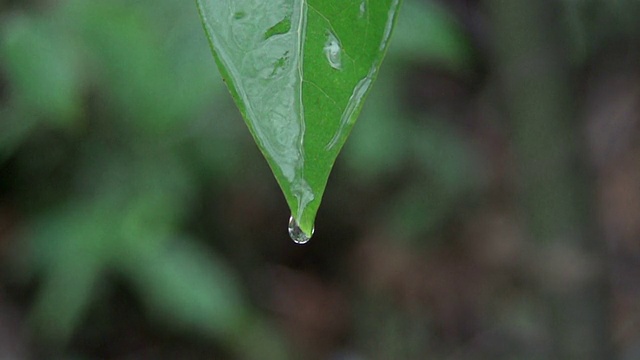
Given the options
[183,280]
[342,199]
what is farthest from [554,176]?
[342,199]

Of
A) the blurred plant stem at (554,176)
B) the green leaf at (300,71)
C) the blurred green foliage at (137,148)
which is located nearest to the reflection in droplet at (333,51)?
the green leaf at (300,71)

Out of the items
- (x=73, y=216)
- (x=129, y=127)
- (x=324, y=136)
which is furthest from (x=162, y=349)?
(x=324, y=136)

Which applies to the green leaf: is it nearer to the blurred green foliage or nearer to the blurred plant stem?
the blurred plant stem

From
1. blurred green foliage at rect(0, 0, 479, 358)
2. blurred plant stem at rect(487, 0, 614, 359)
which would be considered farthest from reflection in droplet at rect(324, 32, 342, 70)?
blurred green foliage at rect(0, 0, 479, 358)

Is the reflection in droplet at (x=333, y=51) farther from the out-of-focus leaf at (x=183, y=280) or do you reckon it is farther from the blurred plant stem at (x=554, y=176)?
the out-of-focus leaf at (x=183, y=280)

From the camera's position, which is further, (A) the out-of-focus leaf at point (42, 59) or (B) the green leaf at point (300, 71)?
(A) the out-of-focus leaf at point (42, 59)

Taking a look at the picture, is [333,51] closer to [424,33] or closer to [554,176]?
[554,176]

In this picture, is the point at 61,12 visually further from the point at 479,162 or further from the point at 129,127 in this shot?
the point at 479,162
